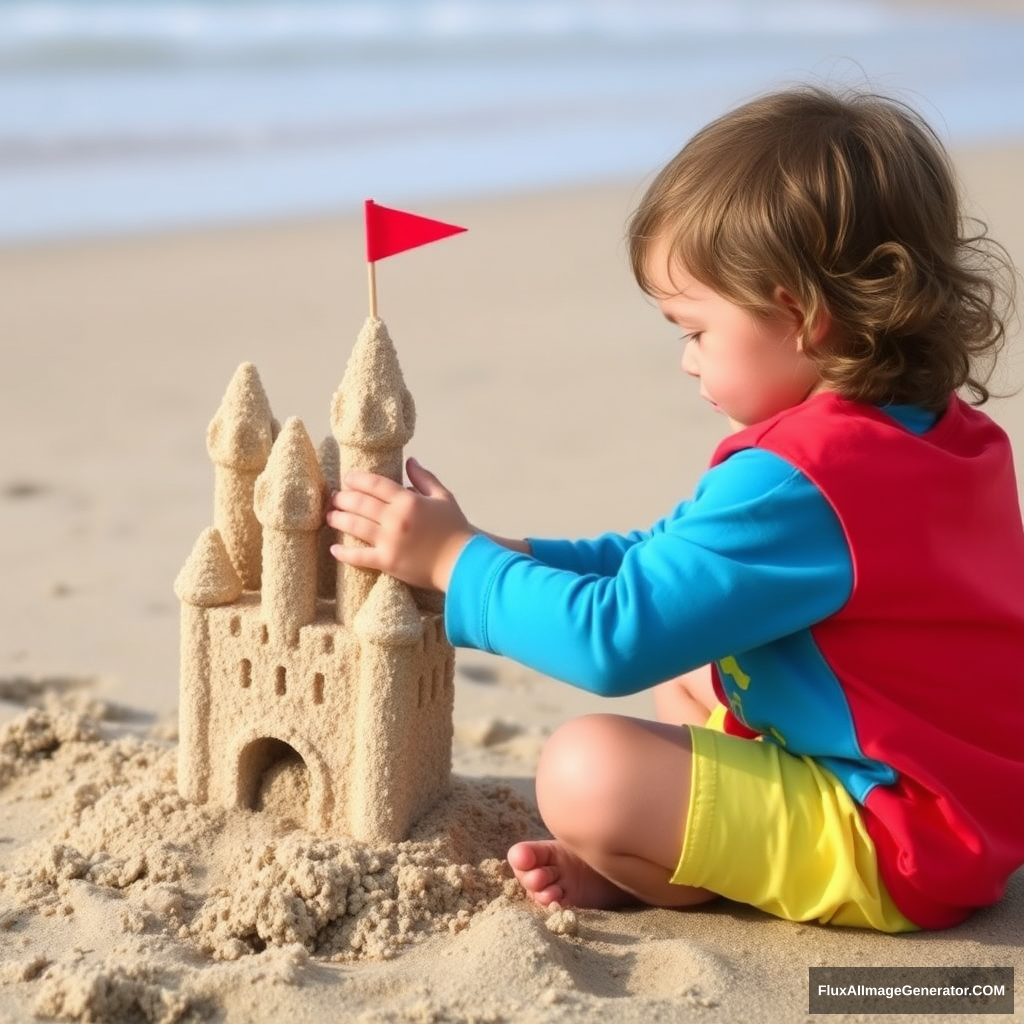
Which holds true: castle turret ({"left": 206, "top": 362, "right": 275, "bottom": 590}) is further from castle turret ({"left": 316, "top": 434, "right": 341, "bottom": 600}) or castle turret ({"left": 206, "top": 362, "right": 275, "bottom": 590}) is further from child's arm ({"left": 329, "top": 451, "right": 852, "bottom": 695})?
child's arm ({"left": 329, "top": 451, "right": 852, "bottom": 695})

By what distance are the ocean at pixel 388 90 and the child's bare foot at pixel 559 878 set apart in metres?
4.78

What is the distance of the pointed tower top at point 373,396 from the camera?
8.44 ft

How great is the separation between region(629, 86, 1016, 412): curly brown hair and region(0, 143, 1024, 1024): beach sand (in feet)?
3.12

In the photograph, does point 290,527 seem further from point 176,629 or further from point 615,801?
point 176,629

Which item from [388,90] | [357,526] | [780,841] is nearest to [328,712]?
[357,526]

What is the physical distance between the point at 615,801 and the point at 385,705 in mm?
407

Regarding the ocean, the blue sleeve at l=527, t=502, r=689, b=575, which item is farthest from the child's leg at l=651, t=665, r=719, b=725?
the ocean

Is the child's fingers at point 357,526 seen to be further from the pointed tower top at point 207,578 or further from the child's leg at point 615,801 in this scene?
the child's leg at point 615,801

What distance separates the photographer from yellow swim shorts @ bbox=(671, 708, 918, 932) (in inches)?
97.1

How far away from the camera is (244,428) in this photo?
106 inches

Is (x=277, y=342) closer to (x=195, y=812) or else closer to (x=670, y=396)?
(x=670, y=396)

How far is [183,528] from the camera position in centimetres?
475

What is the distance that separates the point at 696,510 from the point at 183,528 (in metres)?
2.65

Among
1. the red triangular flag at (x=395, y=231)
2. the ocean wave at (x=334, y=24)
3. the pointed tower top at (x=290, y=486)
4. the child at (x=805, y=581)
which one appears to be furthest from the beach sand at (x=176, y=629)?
the ocean wave at (x=334, y=24)
